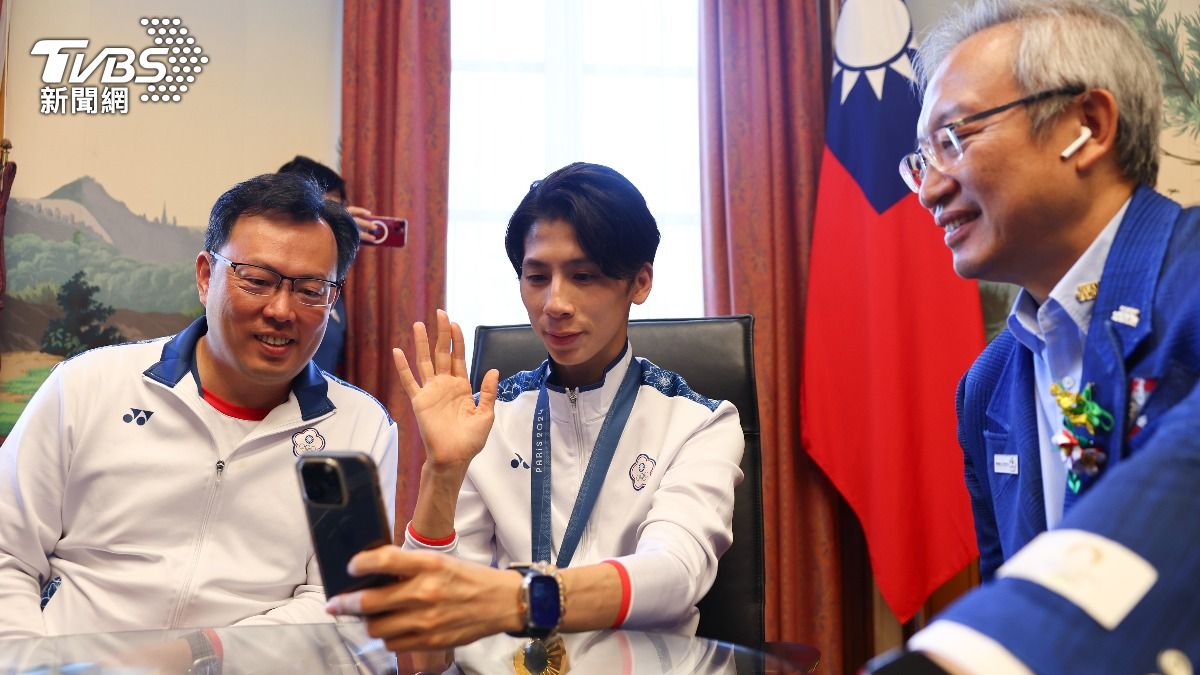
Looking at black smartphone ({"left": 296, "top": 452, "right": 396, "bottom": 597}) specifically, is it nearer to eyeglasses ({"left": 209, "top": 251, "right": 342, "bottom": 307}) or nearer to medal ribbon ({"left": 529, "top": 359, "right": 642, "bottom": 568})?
medal ribbon ({"left": 529, "top": 359, "right": 642, "bottom": 568})

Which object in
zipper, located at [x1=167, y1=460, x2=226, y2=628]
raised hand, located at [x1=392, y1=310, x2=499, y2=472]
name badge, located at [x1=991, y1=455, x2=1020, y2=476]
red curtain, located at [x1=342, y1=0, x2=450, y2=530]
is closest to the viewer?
name badge, located at [x1=991, y1=455, x2=1020, y2=476]

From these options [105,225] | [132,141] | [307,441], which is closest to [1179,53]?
[307,441]

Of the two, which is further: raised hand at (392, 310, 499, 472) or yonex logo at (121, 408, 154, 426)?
yonex logo at (121, 408, 154, 426)

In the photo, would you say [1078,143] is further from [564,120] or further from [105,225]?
[105,225]

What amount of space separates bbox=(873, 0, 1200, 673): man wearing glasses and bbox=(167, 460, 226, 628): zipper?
135 cm

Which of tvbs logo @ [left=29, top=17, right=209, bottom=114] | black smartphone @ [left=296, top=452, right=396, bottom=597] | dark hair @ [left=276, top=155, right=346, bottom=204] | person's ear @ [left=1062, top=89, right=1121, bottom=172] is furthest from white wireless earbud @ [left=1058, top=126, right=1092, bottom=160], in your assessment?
tvbs logo @ [left=29, top=17, right=209, bottom=114]

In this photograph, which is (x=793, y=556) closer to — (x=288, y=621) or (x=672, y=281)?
(x=672, y=281)

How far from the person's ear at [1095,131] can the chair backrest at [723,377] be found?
817 millimetres

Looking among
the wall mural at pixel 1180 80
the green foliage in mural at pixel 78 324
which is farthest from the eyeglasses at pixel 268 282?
the wall mural at pixel 1180 80

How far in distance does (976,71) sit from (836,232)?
213 cm

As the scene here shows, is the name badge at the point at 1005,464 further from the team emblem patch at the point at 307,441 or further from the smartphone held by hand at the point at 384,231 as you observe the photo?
the smartphone held by hand at the point at 384,231

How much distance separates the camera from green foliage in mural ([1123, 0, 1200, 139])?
144 inches

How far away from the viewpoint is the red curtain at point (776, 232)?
3488 mm

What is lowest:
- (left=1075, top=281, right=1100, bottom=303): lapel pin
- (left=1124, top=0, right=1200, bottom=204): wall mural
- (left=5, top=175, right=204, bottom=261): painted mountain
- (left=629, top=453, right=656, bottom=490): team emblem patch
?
(left=629, top=453, right=656, bottom=490): team emblem patch
